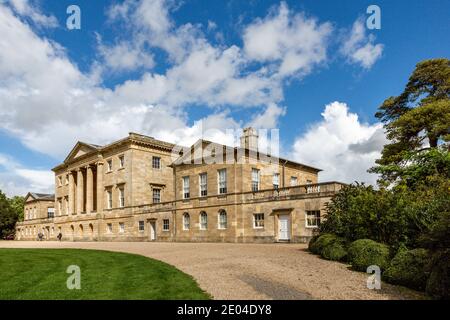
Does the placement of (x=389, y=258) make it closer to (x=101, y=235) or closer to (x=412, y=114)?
(x=412, y=114)

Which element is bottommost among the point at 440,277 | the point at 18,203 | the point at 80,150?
the point at 440,277

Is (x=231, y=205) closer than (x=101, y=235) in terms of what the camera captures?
Yes

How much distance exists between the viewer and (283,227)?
25.8 m

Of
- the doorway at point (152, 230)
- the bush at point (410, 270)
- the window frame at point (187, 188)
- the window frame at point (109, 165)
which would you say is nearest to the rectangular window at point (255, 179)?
the window frame at point (187, 188)

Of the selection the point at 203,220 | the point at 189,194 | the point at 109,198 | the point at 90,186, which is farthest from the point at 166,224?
the point at 90,186

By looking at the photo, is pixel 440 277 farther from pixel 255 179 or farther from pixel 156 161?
pixel 156 161

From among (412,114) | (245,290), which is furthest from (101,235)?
(245,290)

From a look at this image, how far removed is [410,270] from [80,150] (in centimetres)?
4707

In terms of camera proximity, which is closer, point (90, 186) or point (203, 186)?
point (203, 186)

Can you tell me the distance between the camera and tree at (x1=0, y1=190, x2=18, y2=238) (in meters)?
63.6

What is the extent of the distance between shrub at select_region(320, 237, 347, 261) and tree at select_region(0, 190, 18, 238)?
65.8 m

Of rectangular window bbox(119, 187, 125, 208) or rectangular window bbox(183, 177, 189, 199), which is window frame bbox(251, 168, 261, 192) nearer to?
rectangular window bbox(183, 177, 189, 199)
